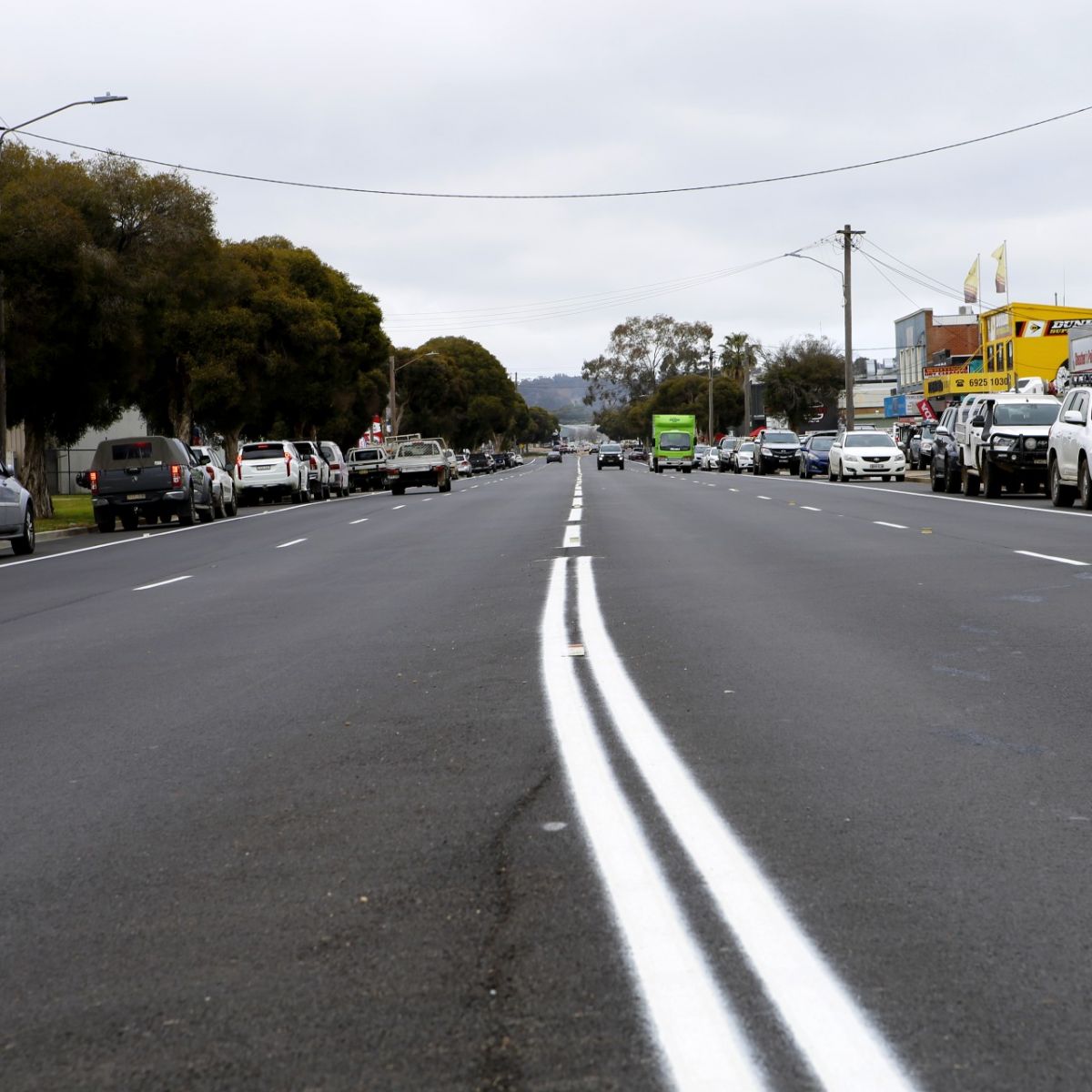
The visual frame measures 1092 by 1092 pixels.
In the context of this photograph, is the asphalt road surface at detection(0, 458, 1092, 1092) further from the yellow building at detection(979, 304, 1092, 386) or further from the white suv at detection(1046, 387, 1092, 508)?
the yellow building at detection(979, 304, 1092, 386)

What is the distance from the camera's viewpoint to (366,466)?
61094 mm

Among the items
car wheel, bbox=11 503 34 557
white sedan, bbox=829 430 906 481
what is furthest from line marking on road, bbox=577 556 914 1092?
white sedan, bbox=829 430 906 481

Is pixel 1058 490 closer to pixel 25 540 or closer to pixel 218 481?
pixel 25 540

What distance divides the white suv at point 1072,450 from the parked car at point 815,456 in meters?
26.8

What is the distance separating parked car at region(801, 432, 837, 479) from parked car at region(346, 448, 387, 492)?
1605 centimetres

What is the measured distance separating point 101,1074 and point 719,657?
6.39m

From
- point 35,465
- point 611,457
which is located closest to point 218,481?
point 35,465

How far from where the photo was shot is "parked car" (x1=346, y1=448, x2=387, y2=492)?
6109 cm

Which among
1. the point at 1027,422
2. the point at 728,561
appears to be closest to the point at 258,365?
the point at 1027,422

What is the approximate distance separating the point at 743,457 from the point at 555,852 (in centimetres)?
6677

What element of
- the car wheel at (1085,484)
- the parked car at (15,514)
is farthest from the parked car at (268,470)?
the car wheel at (1085,484)

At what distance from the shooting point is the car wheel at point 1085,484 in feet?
81.7

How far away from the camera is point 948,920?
14.1 feet

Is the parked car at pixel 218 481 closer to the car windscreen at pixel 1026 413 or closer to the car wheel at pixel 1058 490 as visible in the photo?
the car windscreen at pixel 1026 413
